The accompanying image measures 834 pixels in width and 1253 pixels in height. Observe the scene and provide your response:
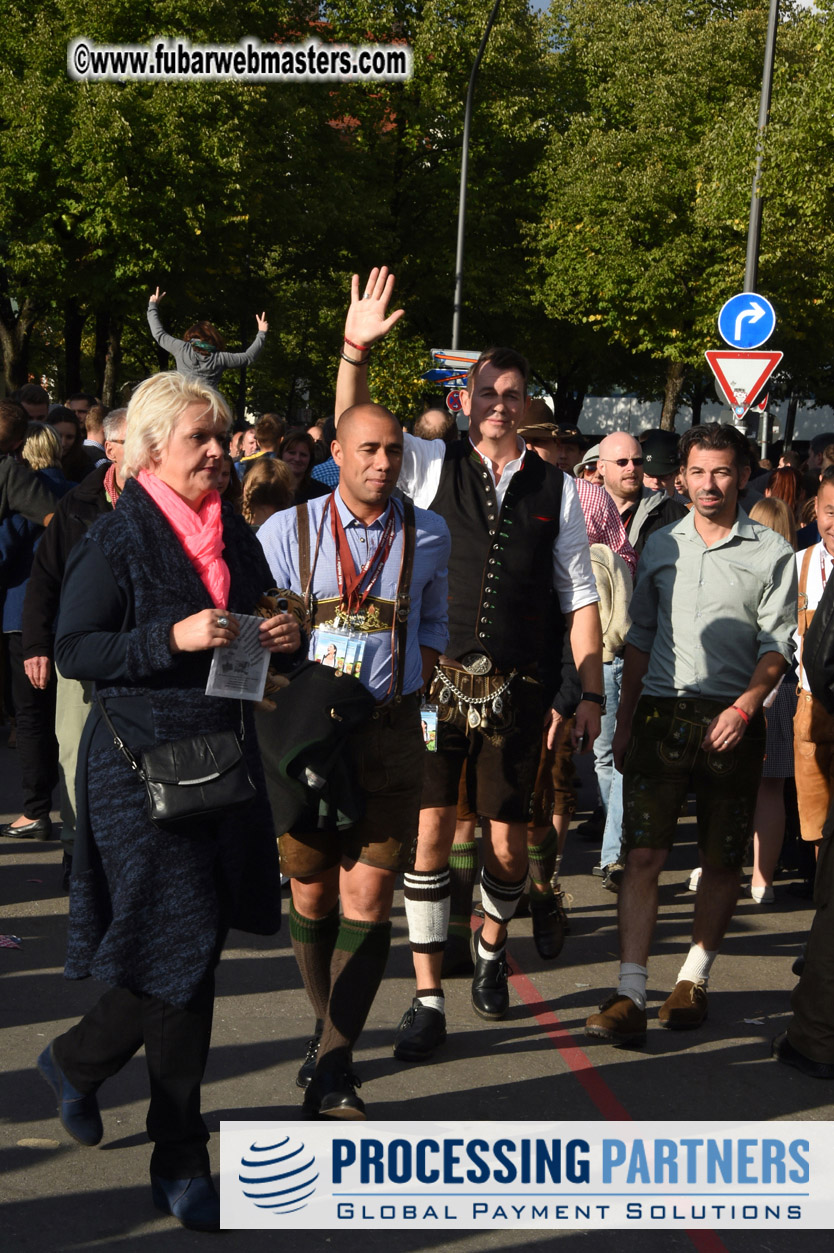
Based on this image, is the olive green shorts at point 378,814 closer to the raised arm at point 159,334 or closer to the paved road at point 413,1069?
the paved road at point 413,1069

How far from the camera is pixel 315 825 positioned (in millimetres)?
4320

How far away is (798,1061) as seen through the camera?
16.4 feet

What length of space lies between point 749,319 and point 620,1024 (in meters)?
10.8

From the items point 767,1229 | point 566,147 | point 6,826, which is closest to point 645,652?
point 767,1229

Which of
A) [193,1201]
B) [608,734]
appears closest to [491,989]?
[193,1201]

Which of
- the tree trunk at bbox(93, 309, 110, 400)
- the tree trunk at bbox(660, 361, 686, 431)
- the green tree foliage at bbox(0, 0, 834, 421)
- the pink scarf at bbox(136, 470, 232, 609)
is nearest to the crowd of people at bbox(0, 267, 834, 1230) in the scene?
the pink scarf at bbox(136, 470, 232, 609)

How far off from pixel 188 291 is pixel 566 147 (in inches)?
538

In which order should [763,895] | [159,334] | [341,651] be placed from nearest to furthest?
[341,651], [763,895], [159,334]

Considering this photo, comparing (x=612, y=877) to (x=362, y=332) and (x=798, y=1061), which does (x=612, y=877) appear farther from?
(x=362, y=332)

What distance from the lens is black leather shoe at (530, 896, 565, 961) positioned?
6168 mm

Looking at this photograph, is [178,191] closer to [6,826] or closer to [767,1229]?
[6,826]

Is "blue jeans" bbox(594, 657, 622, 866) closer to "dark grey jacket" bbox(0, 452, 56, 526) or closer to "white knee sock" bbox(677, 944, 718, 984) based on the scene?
"white knee sock" bbox(677, 944, 718, 984)

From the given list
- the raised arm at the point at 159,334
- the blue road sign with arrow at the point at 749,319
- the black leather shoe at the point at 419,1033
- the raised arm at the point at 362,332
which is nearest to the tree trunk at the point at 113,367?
the blue road sign with arrow at the point at 749,319

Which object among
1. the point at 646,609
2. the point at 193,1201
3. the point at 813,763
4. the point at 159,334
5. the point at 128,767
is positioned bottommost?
the point at 193,1201
